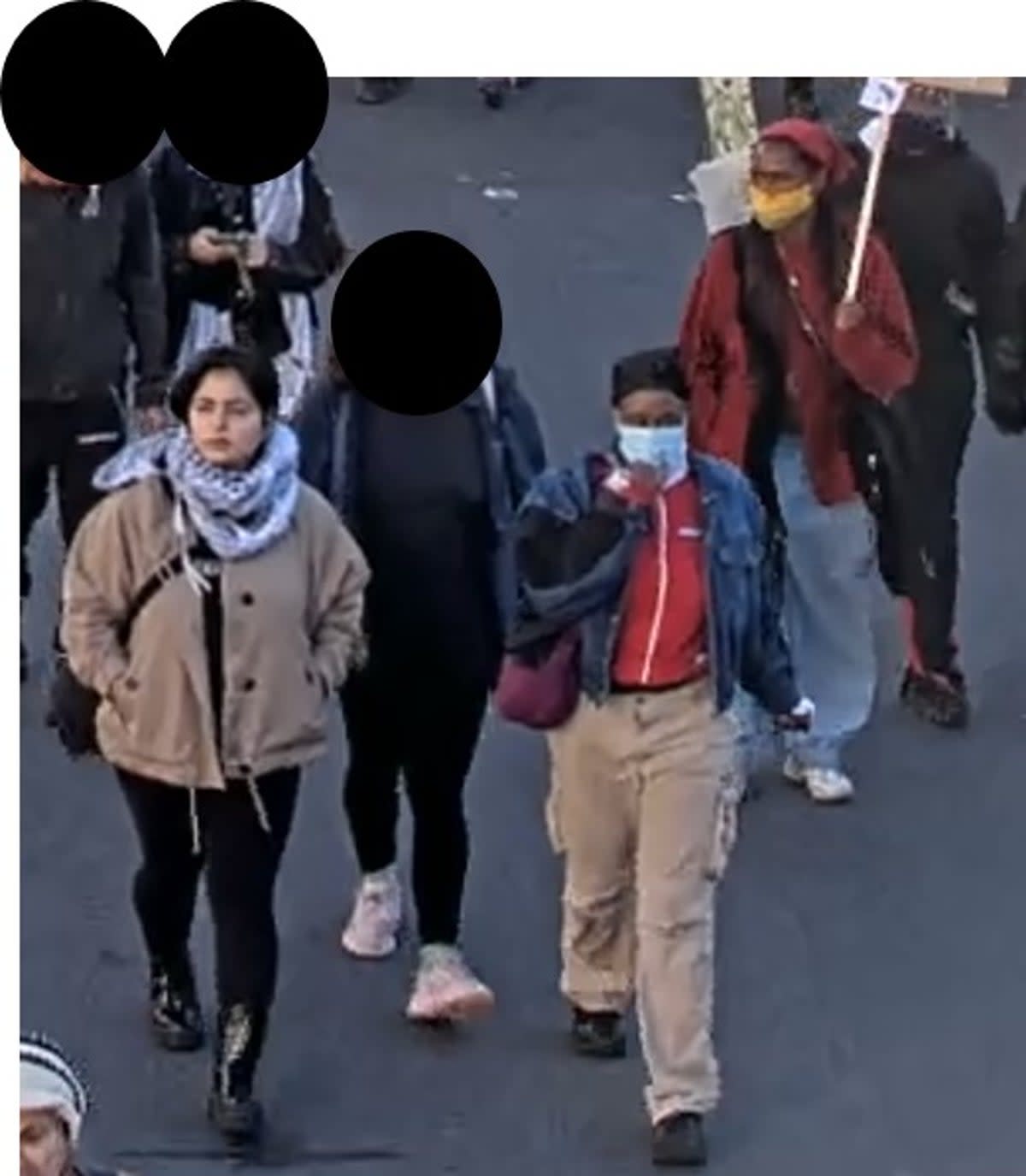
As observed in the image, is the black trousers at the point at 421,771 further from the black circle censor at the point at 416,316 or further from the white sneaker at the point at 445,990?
the black circle censor at the point at 416,316

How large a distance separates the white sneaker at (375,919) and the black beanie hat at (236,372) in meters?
0.50

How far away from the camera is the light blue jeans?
3287 millimetres

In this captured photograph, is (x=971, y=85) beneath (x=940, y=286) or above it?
above

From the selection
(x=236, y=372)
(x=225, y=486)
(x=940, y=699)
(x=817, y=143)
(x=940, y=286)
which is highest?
(x=817, y=143)

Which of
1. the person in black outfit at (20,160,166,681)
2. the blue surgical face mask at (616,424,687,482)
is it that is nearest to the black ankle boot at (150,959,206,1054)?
the person in black outfit at (20,160,166,681)

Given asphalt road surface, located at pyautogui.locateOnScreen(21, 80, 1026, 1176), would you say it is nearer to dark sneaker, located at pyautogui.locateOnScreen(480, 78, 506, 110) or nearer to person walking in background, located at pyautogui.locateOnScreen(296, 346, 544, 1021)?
person walking in background, located at pyautogui.locateOnScreen(296, 346, 544, 1021)

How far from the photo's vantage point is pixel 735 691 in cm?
342

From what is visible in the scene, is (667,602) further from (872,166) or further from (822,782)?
(872,166)

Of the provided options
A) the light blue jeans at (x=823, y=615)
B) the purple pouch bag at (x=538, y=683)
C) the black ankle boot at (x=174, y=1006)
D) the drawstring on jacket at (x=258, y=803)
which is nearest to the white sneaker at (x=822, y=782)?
the light blue jeans at (x=823, y=615)

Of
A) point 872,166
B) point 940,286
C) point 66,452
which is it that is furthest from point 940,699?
point 66,452

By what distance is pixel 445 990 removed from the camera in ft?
11.4

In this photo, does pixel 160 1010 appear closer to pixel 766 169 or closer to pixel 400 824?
pixel 400 824

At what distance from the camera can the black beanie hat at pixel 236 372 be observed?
3.07 metres

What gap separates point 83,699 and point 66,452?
0.36 metres
